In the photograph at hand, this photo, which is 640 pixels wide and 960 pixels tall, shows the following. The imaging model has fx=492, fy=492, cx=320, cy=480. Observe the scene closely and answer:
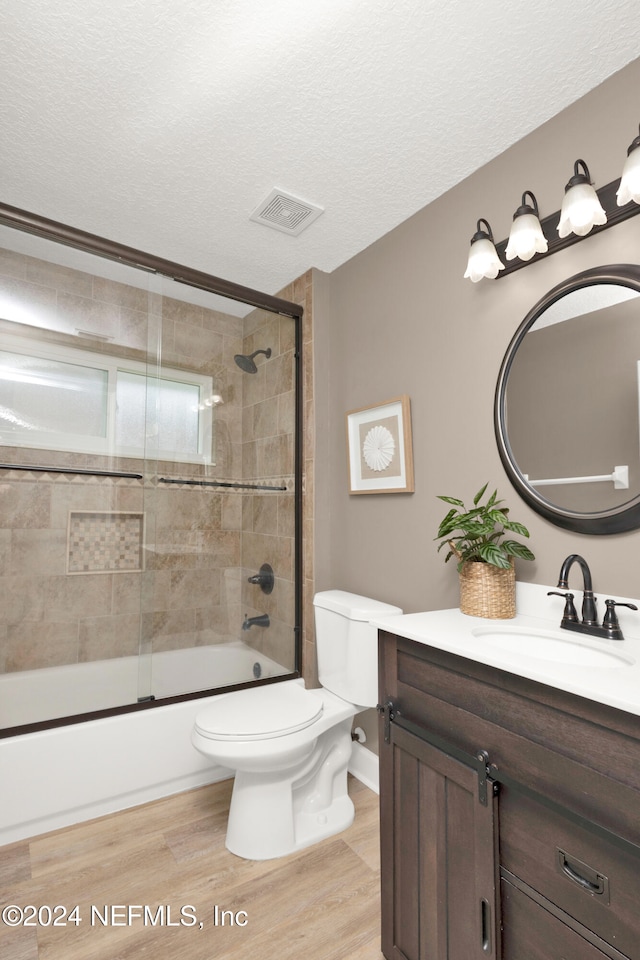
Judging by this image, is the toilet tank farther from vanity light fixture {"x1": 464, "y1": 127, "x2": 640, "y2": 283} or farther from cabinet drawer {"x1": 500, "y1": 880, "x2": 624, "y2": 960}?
vanity light fixture {"x1": 464, "y1": 127, "x2": 640, "y2": 283}

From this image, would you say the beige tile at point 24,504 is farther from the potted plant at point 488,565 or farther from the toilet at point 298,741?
the potted plant at point 488,565

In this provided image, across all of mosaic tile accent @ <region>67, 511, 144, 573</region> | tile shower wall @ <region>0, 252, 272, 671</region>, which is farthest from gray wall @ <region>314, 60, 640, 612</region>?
mosaic tile accent @ <region>67, 511, 144, 573</region>

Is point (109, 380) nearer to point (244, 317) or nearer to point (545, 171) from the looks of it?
point (244, 317)

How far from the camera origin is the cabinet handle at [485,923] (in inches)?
39.2

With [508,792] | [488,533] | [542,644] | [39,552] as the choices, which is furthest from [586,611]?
[39,552]

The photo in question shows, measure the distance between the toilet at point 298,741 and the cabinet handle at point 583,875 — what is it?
30.2 inches

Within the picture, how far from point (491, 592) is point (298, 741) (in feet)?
2.78

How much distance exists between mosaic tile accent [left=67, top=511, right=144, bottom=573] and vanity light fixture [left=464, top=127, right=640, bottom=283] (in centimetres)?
184

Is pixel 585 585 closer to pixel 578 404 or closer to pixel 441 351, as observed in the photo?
pixel 578 404

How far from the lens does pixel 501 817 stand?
1010 mm

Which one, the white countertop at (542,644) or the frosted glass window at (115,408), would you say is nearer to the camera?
the white countertop at (542,644)

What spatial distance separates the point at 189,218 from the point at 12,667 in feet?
6.82

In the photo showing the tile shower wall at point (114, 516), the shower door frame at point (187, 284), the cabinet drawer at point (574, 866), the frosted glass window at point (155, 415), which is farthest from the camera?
the frosted glass window at point (155, 415)

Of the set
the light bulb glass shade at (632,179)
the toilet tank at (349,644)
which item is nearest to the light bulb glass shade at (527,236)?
the light bulb glass shade at (632,179)
